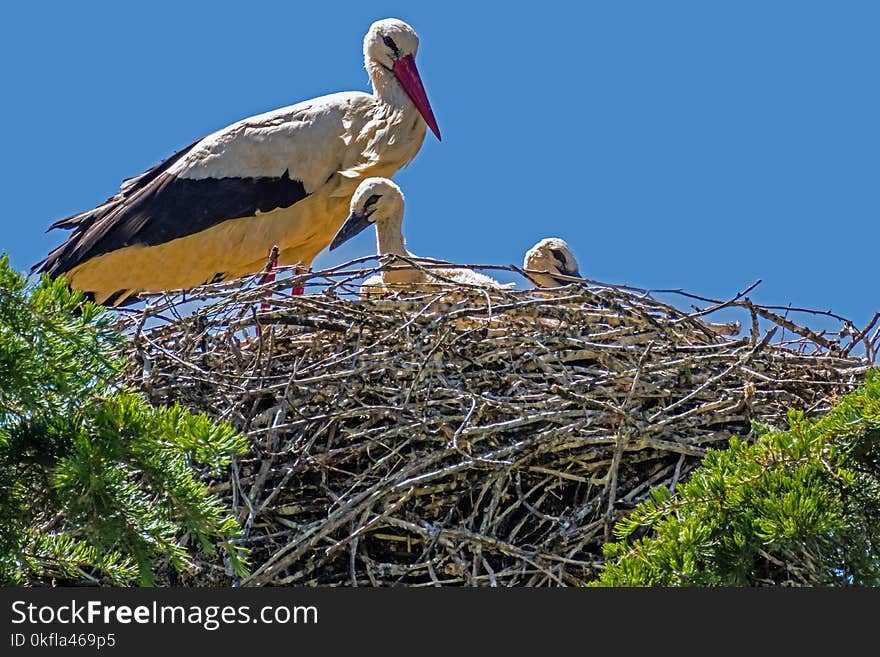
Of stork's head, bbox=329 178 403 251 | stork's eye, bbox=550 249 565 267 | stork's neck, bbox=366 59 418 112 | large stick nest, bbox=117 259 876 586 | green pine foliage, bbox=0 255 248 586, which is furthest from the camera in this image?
stork's neck, bbox=366 59 418 112

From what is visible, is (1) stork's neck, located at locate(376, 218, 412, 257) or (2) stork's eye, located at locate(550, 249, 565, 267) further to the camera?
(2) stork's eye, located at locate(550, 249, 565, 267)

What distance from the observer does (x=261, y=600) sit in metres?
4.52

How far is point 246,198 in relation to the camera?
31.1 ft

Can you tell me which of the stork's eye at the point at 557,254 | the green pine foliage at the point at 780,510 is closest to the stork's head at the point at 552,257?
the stork's eye at the point at 557,254

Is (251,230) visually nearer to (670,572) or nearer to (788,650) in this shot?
(670,572)

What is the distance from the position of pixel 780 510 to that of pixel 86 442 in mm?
1839

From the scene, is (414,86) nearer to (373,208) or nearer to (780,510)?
(373,208)

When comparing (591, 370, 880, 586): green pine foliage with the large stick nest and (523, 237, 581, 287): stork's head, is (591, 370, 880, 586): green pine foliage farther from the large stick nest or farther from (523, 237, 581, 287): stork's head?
(523, 237, 581, 287): stork's head

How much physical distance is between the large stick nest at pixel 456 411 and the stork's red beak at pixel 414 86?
3.06m

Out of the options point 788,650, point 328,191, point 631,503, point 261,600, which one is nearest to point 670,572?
point 788,650

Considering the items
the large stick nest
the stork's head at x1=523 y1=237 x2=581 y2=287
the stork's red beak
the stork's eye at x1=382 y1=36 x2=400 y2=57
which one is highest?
the stork's eye at x1=382 y1=36 x2=400 y2=57

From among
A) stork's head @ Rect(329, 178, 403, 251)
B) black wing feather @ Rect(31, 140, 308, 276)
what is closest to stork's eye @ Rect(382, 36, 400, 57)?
black wing feather @ Rect(31, 140, 308, 276)

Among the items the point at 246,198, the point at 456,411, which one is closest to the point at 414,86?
the point at 246,198

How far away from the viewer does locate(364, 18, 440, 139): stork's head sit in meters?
9.76
